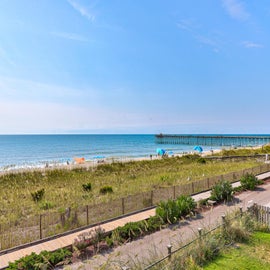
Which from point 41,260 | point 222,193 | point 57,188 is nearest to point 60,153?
point 57,188

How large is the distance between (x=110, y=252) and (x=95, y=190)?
9519mm

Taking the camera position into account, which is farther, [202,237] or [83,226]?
[83,226]

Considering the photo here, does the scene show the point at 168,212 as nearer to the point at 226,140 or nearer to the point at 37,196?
the point at 37,196

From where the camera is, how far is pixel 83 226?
374 inches

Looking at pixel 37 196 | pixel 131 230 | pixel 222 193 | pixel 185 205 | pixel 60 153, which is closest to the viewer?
pixel 131 230

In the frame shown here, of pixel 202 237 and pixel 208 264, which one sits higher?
pixel 202 237

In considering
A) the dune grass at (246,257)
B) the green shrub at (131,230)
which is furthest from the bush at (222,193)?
the green shrub at (131,230)

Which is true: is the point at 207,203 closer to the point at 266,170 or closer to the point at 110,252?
the point at 110,252

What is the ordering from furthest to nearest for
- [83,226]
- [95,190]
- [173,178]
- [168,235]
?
1. [173,178]
2. [95,190]
3. [83,226]
4. [168,235]

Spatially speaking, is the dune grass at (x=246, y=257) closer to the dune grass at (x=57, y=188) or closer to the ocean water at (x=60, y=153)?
the dune grass at (x=57, y=188)

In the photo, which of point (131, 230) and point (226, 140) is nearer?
point (131, 230)

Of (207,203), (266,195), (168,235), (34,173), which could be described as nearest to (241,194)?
(266,195)

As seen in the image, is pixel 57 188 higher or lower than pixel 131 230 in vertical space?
lower

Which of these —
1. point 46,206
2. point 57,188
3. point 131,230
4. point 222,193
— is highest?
point 222,193
